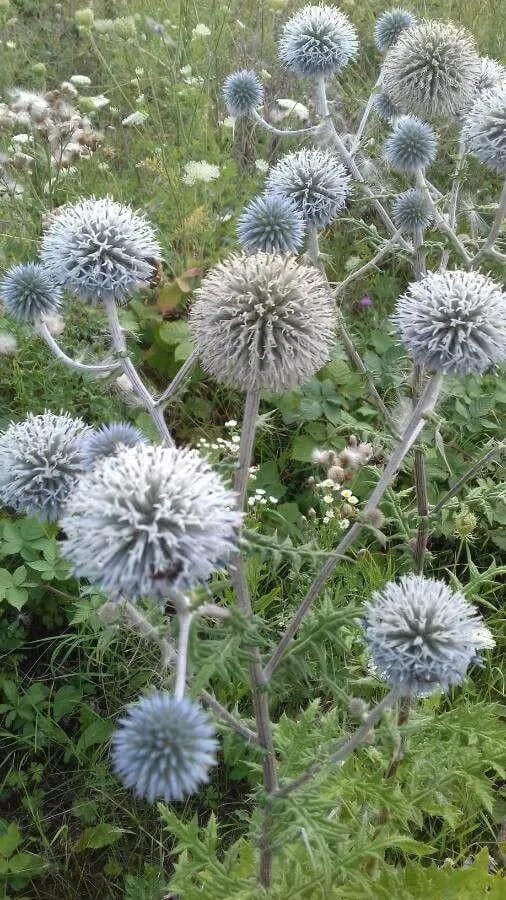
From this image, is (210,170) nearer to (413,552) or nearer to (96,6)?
(413,552)

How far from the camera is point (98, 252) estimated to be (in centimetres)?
198

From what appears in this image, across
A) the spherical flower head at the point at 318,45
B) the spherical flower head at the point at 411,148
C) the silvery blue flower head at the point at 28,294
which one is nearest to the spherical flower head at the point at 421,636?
the silvery blue flower head at the point at 28,294

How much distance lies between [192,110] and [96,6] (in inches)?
104

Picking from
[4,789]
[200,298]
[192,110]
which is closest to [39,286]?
[200,298]

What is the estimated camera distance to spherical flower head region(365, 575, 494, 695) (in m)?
1.64

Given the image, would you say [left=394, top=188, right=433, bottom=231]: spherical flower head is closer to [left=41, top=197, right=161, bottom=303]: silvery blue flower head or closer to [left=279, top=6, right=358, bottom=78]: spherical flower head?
[left=279, top=6, right=358, bottom=78]: spherical flower head

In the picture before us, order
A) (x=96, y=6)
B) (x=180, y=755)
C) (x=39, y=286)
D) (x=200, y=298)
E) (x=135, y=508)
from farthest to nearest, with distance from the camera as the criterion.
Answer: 1. (x=96, y=6)
2. (x=39, y=286)
3. (x=200, y=298)
4. (x=135, y=508)
5. (x=180, y=755)

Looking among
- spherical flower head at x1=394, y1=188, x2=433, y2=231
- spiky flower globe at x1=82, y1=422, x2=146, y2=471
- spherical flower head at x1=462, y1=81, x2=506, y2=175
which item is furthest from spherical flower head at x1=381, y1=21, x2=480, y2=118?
spiky flower globe at x1=82, y1=422, x2=146, y2=471

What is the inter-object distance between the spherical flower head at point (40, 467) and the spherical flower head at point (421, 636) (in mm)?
789

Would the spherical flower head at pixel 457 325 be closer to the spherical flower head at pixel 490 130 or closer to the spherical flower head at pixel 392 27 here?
the spherical flower head at pixel 490 130

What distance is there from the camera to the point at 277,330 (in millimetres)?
1750

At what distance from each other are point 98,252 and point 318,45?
5.87 feet

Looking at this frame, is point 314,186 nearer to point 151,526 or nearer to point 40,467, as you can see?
point 40,467

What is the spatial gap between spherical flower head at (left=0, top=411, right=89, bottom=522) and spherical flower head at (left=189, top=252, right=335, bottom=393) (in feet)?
1.32
